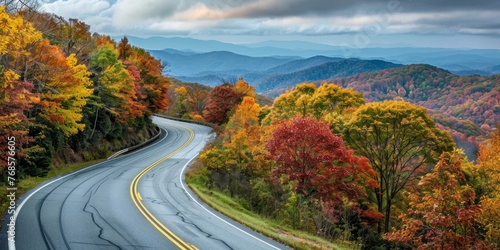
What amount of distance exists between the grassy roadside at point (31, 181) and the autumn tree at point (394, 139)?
22.2 meters

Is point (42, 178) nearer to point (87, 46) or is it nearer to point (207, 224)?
point (207, 224)

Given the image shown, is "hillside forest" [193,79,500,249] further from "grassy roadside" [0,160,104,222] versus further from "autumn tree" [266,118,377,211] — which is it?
"grassy roadside" [0,160,104,222]

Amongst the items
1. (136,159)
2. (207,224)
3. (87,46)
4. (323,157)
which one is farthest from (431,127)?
(87,46)

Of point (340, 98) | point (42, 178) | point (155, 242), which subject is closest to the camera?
point (155, 242)

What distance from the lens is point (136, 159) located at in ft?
136

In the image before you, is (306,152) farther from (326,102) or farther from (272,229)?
(326,102)

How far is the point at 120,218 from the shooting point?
17.1 meters

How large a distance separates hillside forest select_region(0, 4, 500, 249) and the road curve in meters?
3.08

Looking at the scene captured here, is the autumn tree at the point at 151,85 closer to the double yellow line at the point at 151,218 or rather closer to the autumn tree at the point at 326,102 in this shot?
the autumn tree at the point at 326,102

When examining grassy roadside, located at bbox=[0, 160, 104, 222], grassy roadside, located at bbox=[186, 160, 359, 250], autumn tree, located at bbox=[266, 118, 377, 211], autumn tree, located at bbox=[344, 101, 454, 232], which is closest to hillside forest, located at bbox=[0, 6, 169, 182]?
grassy roadside, located at bbox=[0, 160, 104, 222]

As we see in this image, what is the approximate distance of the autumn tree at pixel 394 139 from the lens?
30.4 metres

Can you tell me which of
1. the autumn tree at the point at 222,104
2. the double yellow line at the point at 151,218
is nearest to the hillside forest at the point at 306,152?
the double yellow line at the point at 151,218

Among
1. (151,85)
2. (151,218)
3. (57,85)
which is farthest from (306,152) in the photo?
(151,85)

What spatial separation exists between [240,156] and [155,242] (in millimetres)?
17731
